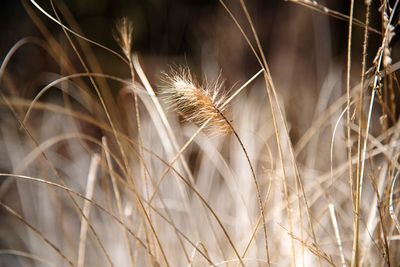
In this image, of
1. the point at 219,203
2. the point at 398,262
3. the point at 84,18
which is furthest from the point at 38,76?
the point at 398,262

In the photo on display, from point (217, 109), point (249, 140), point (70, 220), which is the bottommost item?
point (70, 220)

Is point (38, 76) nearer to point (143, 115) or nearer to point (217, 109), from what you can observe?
point (143, 115)

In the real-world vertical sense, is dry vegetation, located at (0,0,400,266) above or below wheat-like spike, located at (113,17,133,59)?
below

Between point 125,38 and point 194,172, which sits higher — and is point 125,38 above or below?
above

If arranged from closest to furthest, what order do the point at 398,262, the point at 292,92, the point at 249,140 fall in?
the point at 398,262 < the point at 249,140 < the point at 292,92

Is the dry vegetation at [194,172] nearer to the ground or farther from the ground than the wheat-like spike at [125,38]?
nearer to the ground

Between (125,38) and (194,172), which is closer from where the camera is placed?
(125,38)

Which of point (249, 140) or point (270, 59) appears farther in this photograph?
point (270, 59)

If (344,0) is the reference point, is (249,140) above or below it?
below
